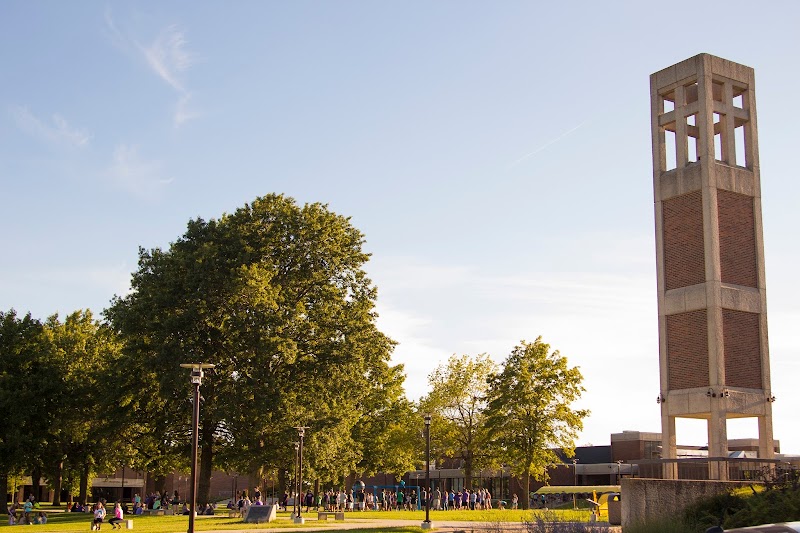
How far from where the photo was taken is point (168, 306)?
5334 centimetres

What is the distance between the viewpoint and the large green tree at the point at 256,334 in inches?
2018

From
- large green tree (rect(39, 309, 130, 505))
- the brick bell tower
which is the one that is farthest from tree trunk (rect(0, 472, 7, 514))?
the brick bell tower

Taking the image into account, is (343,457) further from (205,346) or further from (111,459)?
(111,459)

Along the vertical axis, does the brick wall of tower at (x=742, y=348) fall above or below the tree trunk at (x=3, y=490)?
above

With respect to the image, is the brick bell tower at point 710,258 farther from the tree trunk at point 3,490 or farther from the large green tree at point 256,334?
the tree trunk at point 3,490

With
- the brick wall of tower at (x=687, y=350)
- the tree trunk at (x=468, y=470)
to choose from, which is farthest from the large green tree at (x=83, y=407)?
the brick wall of tower at (x=687, y=350)

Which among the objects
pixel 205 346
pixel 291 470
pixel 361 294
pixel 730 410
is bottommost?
pixel 291 470

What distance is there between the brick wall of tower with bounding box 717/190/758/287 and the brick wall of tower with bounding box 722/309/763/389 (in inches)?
66.2

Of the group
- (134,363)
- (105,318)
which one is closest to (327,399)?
(134,363)

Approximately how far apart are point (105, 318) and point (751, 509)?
146 feet

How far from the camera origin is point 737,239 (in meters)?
42.4

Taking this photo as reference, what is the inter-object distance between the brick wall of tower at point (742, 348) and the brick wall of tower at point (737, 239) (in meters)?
1.68

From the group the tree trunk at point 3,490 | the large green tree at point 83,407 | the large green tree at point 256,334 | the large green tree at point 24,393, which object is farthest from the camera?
the tree trunk at point 3,490

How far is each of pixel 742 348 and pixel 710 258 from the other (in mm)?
4396
